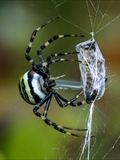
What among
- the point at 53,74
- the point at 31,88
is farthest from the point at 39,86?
the point at 53,74

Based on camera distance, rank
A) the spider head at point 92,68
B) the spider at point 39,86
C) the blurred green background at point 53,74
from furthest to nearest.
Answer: the blurred green background at point 53,74
the spider at point 39,86
the spider head at point 92,68

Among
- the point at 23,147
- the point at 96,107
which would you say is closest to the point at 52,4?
the point at 96,107

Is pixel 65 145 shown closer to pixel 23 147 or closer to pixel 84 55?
pixel 23 147

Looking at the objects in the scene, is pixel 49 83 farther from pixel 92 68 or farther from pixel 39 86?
pixel 92 68

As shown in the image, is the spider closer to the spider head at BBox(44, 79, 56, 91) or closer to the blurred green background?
the spider head at BBox(44, 79, 56, 91)

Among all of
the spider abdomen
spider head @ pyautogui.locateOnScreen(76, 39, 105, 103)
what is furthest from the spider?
spider head @ pyautogui.locateOnScreen(76, 39, 105, 103)

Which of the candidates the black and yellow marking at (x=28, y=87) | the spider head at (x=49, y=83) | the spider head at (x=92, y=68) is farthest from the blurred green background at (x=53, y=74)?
the spider head at (x=92, y=68)

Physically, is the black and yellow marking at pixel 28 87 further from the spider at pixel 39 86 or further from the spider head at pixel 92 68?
the spider head at pixel 92 68
